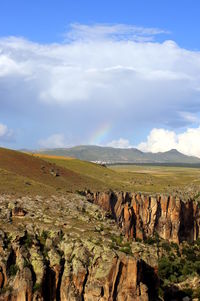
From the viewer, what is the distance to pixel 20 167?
3585 inches

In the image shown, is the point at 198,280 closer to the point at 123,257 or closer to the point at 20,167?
the point at 123,257

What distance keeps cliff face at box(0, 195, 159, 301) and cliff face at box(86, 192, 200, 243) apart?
34393 millimetres

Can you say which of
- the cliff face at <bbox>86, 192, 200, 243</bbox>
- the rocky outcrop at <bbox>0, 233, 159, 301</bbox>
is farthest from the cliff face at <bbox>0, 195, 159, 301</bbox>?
the cliff face at <bbox>86, 192, 200, 243</bbox>

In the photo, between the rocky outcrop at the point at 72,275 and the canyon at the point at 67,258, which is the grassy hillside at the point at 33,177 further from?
the rocky outcrop at the point at 72,275

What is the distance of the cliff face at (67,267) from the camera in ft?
A: 130

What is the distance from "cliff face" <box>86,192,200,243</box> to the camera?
274 ft

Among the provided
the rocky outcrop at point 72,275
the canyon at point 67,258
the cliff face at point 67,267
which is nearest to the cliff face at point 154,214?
the canyon at point 67,258

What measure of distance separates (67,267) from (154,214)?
53.2 metres

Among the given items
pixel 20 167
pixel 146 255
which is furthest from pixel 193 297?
pixel 20 167

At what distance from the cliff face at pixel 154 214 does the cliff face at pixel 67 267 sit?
34393 mm

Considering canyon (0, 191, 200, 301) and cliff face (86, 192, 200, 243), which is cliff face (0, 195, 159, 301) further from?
cliff face (86, 192, 200, 243)

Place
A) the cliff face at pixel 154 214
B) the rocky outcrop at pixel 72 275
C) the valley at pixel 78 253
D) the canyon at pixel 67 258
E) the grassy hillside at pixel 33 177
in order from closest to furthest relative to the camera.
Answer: the rocky outcrop at pixel 72 275
the canyon at pixel 67 258
the valley at pixel 78 253
the grassy hillside at pixel 33 177
the cliff face at pixel 154 214

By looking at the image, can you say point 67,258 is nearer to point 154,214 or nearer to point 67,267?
point 67,267

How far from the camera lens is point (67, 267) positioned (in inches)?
1654
